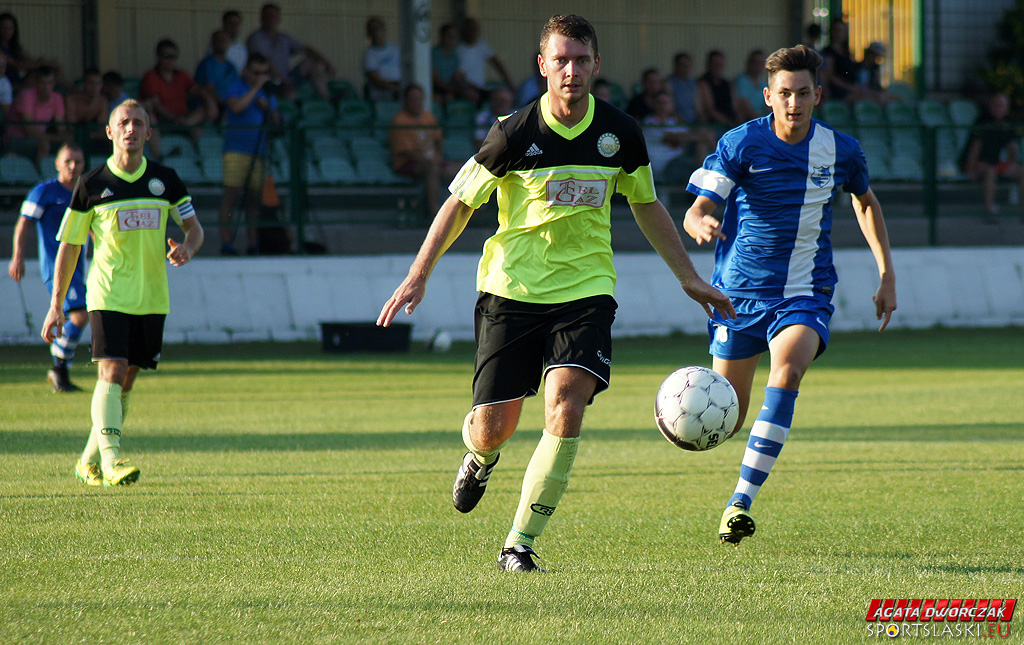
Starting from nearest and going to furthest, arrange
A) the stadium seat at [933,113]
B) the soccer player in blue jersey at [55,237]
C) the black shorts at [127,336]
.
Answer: the black shorts at [127,336]
the soccer player in blue jersey at [55,237]
the stadium seat at [933,113]

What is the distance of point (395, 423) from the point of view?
10.2 metres

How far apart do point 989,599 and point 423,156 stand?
1353cm

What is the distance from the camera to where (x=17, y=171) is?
52.7ft

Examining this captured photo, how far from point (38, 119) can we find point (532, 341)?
13392mm

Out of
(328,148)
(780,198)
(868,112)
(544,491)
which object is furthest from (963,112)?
(544,491)

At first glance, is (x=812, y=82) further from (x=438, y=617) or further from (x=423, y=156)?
(x=423, y=156)

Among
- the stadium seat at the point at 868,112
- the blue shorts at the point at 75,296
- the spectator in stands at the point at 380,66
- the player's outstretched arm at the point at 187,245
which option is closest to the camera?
the player's outstretched arm at the point at 187,245

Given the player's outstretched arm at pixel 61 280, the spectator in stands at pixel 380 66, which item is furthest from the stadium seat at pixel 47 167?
the player's outstretched arm at pixel 61 280

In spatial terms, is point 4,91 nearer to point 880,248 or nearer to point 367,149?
point 367,149

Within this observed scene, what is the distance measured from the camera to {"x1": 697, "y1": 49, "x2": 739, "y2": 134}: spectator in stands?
20031 millimetres

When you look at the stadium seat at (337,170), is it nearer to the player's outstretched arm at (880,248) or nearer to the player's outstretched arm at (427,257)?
the player's outstretched arm at (880,248)

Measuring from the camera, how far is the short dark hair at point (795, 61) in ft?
20.1

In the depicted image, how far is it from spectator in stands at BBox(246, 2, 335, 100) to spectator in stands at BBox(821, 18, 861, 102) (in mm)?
8742

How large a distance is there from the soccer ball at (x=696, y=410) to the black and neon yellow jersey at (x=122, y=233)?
11.3 feet
